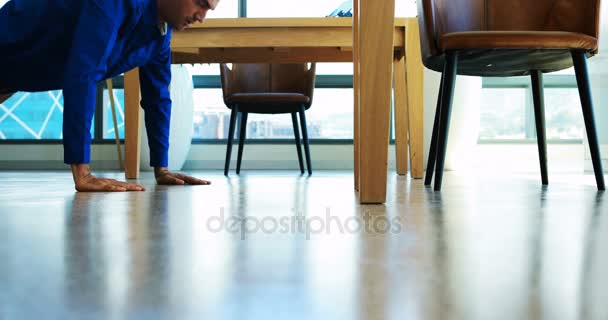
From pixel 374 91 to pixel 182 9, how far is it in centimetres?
74

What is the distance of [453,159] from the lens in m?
3.44

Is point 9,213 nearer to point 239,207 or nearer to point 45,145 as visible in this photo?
point 239,207

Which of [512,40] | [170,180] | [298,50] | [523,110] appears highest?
[298,50]

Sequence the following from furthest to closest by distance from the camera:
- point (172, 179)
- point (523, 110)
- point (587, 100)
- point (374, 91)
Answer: point (523, 110), point (172, 179), point (587, 100), point (374, 91)

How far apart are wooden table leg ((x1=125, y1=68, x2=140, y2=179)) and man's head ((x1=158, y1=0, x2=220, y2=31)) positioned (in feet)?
2.85

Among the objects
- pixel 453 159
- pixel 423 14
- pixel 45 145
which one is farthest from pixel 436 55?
pixel 45 145

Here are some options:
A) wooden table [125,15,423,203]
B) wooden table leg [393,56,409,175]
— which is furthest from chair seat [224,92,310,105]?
wooden table leg [393,56,409,175]

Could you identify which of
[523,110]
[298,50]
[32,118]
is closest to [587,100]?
[298,50]

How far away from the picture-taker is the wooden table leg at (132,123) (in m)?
2.49

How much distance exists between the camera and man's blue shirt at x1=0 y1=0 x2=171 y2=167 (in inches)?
58.4

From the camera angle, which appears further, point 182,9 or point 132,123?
point 132,123

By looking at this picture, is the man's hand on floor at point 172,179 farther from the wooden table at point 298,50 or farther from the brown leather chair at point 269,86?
the brown leather chair at point 269,86

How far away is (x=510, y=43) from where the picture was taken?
1613 mm

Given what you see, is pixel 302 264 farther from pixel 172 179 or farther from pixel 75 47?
pixel 172 179
